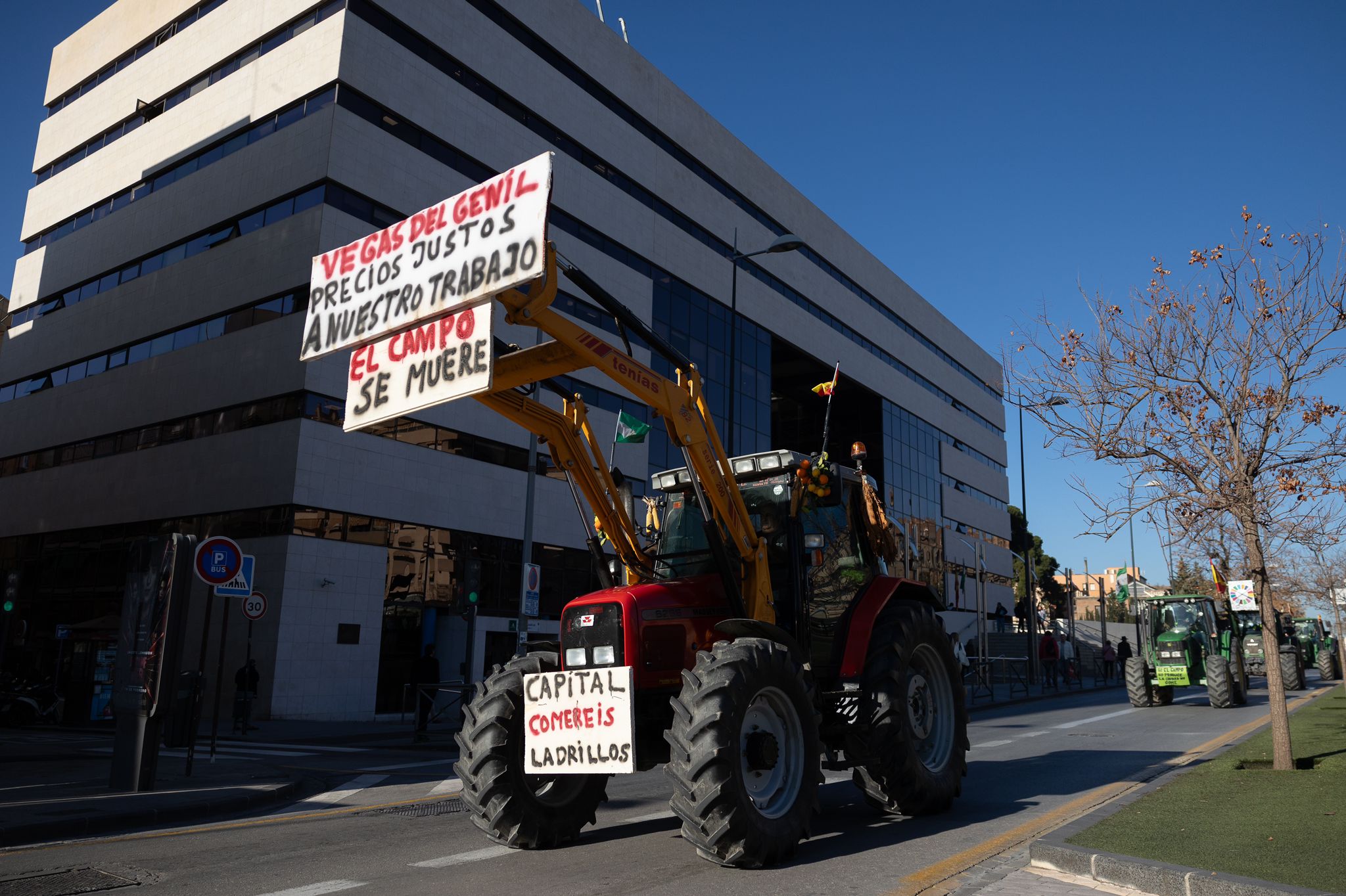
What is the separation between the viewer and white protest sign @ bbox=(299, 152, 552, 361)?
533 cm

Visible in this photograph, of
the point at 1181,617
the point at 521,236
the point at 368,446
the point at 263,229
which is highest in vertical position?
the point at 263,229

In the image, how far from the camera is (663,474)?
780 centimetres

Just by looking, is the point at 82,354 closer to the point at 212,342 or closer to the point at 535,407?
the point at 212,342

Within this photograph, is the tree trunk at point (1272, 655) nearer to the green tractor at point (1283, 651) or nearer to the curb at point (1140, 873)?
the curb at point (1140, 873)

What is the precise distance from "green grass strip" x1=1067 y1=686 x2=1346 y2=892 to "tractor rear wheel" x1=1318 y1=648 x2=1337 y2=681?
28938 mm

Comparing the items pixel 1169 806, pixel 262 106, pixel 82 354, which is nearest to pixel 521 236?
pixel 1169 806

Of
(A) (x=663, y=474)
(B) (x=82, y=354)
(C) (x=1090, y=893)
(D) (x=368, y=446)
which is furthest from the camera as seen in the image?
(B) (x=82, y=354)

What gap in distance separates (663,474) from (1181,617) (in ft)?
62.0

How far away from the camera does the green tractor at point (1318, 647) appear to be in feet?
112

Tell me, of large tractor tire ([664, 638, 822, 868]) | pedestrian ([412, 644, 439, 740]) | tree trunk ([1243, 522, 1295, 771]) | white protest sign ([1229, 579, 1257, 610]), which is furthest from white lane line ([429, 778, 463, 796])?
white protest sign ([1229, 579, 1257, 610])

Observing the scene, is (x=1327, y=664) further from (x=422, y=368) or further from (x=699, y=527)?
(x=422, y=368)

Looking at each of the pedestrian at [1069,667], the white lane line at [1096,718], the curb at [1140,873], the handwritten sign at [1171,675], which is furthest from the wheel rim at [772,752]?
the pedestrian at [1069,667]

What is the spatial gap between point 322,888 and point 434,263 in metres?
3.61

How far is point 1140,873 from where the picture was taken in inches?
194
